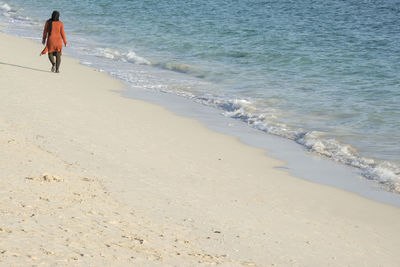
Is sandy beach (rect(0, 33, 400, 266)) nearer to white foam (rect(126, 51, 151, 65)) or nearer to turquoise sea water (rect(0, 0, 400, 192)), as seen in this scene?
turquoise sea water (rect(0, 0, 400, 192))

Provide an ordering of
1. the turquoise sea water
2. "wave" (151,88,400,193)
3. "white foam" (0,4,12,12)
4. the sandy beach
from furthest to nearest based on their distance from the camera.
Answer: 1. "white foam" (0,4,12,12)
2. the turquoise sea water
3. "wave" (151,88,400,193)
4. the sandy beach

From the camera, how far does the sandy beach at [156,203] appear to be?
470 centimetres

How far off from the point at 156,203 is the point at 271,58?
13.1 meters

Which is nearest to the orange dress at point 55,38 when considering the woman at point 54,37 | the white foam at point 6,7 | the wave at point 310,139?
the woman at point 54,37

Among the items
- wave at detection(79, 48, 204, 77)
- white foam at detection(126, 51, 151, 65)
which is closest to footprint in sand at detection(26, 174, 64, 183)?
wave at detection(79, 48, 204, 77)

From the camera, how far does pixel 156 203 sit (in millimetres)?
5891

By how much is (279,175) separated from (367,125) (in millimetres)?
3810

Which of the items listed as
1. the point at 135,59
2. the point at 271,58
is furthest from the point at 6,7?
the point at 271,58

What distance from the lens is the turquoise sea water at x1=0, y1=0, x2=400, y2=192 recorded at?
35.1ft

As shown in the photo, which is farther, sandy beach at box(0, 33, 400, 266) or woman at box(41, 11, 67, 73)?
woman at box(41, 11, 67, 73)

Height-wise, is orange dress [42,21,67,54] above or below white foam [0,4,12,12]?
below

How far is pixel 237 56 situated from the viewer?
1889 cm

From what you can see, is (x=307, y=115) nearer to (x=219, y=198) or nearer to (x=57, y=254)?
(x=219, y=198)

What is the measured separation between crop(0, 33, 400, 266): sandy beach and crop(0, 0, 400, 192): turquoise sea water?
6.00ft
